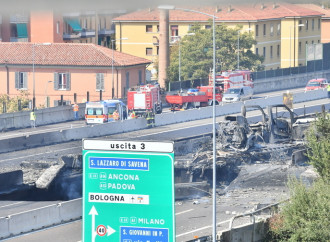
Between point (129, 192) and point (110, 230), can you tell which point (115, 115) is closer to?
point (110, 230)

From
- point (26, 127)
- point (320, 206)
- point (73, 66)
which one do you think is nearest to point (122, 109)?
point (26, 127)

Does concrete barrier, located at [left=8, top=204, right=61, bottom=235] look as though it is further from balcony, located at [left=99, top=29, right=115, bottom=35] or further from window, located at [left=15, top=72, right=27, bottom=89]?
balcony, located at [left=99, top=29, right=115, bottom=35]

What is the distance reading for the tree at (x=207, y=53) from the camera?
277ft

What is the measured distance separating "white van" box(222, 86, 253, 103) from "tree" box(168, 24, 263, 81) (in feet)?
47.6

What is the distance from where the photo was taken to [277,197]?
33969 mm

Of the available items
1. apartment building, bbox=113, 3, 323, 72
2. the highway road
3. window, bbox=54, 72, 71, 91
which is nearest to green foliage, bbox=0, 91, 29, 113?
window, bbox=54, 72, 71, 91

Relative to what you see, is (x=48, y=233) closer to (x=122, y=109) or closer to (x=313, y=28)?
(x=122, y=109)

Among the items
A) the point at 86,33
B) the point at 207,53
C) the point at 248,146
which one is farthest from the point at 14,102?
the point at 207,53

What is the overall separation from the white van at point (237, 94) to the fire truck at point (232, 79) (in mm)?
1275

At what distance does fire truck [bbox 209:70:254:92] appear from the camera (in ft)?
227

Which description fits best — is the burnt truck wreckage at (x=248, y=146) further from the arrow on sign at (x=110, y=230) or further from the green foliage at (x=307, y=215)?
the arrow on sign at (x=110, y=230)

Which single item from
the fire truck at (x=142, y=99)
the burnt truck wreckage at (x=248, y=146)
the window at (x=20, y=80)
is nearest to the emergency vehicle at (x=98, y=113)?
the fire truck at (x=142, y=99)

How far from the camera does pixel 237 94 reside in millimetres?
66812

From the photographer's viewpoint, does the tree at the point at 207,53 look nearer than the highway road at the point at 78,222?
No
